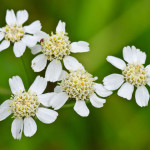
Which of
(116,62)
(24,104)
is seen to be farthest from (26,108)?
(116,62)

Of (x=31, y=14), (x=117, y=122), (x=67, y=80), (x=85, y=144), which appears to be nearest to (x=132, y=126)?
(x=117, y=122)

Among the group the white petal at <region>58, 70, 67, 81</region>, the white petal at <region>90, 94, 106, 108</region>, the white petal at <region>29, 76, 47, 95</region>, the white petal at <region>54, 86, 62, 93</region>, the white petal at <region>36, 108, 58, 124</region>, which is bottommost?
the white petal at <region>36, 108, 58, 124</region>

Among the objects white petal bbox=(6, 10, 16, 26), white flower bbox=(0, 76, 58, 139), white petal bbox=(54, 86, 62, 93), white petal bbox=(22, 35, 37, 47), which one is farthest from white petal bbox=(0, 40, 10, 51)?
white petal bbox=(54, 86, 62, 93)

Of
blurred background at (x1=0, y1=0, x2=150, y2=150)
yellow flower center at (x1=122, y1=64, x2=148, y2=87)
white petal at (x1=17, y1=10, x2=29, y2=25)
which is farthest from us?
blurred background at (x1=0, y1=0, x2=150, y2=150)

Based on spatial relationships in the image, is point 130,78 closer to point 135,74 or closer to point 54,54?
point 135,74

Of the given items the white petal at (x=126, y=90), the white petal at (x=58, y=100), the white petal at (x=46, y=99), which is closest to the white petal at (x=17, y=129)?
the white petal at (x=46, y=99)

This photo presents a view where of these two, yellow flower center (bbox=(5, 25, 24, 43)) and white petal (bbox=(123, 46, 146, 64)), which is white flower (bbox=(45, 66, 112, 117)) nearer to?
white petal (bbox=(123, 46, 146, 64))
